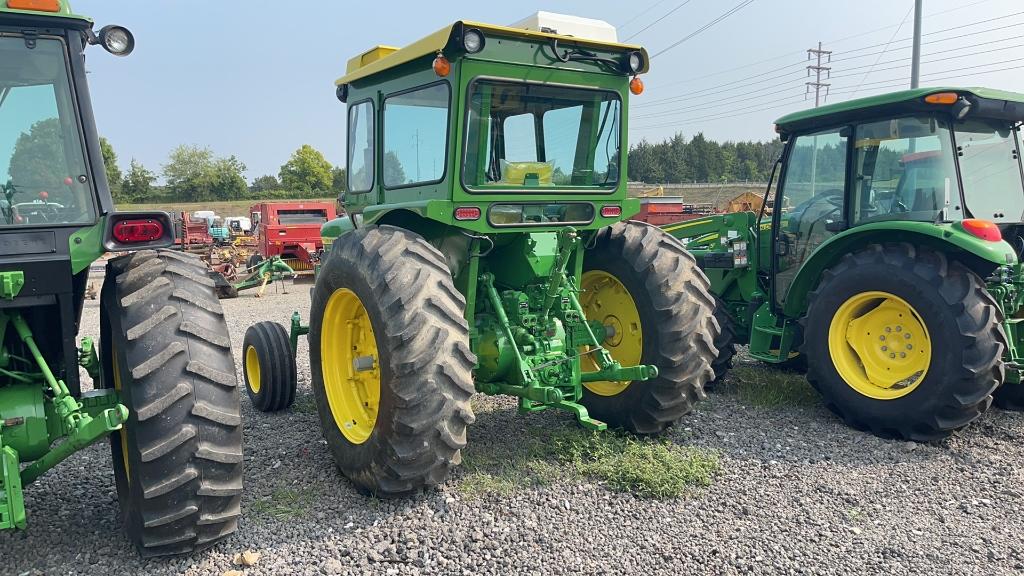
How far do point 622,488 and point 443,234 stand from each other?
5.94ft

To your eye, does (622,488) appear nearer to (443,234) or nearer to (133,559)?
(443,234)

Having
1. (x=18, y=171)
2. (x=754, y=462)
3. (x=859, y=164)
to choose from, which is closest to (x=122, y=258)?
(x=18, y=171)

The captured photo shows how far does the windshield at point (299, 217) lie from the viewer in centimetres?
1662

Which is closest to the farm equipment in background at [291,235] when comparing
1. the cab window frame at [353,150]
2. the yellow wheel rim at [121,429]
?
the cab window frame at [353,150]

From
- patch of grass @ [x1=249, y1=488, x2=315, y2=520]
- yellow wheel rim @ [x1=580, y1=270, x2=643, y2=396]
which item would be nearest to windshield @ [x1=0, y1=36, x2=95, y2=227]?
patch of grass @ [x1=249, y1=488, x2=315, y2=520]

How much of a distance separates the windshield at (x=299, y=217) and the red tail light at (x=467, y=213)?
44.5 feet

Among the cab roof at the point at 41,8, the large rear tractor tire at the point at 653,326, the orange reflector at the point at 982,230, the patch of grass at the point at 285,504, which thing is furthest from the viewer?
the orange reflector at the point at 982,230

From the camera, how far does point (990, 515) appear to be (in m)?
3.68

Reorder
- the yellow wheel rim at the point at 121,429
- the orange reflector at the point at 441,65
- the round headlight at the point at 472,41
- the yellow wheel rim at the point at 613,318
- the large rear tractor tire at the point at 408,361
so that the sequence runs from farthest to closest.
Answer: the yellow wheel rim at the point at 613,318 → the orange reflector at the point at 441,65 → the round headlight at the point at 472,41 → the large rear tractor tire at the point at 408,361 → the yellow wheel rim at the point at 121,429

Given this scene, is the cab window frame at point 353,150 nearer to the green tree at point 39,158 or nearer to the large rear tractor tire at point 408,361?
the large rear tractor tire at point 408,361

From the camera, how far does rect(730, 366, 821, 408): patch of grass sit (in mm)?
5621

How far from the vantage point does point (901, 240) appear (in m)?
5.02

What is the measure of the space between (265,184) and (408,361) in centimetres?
7612

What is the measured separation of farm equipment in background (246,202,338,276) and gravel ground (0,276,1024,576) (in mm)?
12103
